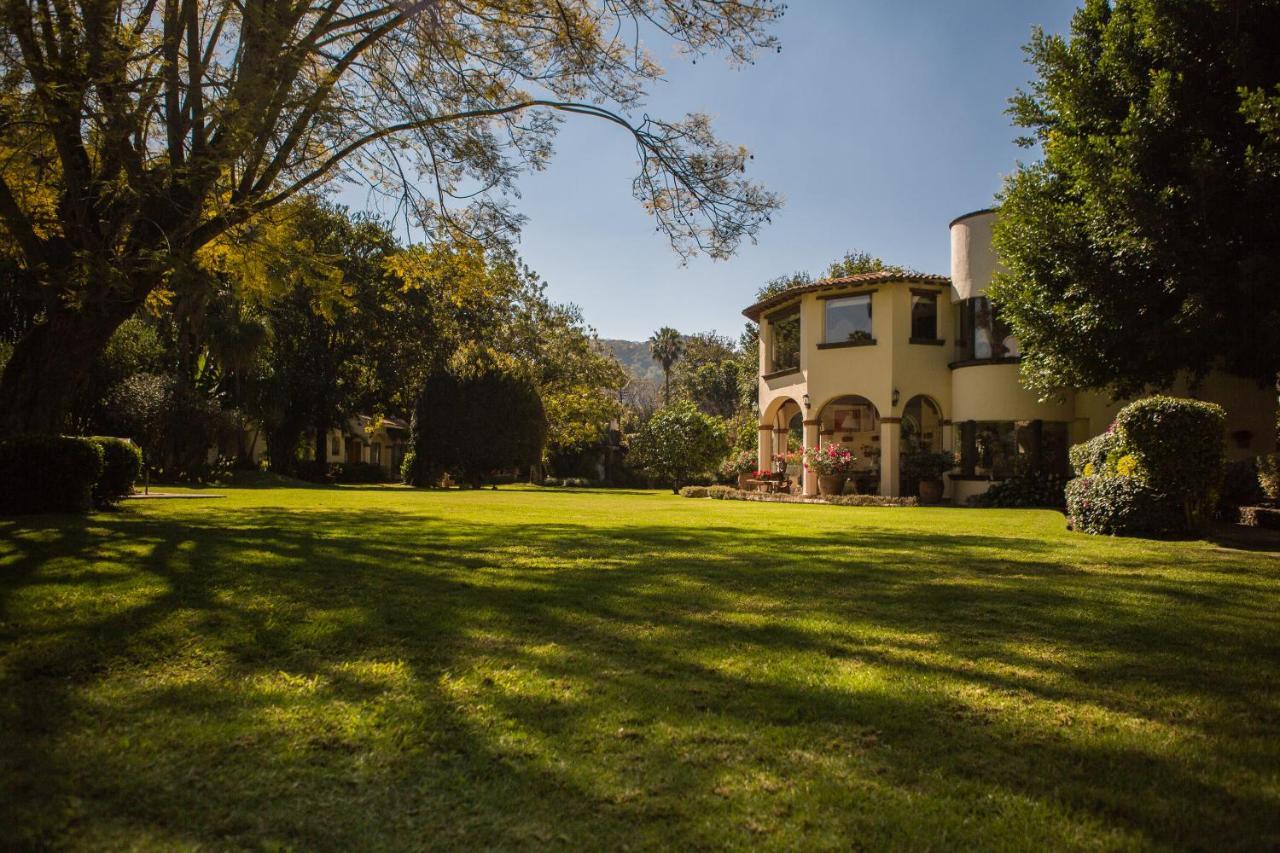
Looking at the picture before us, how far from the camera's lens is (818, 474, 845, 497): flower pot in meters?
23.0

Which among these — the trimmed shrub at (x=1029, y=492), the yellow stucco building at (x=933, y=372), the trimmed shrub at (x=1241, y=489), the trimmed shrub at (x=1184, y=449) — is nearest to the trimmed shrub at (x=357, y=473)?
the yellow stucco building at (x=933, y=372)

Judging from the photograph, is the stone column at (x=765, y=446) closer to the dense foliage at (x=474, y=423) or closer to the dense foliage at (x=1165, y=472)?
the dense foliage at (x=474, y=423)

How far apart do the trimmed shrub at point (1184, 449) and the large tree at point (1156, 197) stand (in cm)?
280

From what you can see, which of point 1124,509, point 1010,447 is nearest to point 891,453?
point 1010,447

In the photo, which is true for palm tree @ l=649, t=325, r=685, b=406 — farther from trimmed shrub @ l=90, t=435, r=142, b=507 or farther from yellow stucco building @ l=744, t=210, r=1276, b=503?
trimmed shrub @ l=90, t=435, r=142, b=507

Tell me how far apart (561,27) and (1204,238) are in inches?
441

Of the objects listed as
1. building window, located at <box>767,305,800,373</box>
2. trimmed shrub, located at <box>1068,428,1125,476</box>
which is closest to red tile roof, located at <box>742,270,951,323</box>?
building window, located at <box>767,305,800,373</box>

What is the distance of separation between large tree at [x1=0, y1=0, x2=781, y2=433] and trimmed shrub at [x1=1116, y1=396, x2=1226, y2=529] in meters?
6.46

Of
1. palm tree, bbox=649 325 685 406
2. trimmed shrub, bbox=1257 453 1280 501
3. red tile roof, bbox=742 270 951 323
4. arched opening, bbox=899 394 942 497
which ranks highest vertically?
palm tree, bbox=649 325 685 406

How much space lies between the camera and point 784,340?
2633 cm

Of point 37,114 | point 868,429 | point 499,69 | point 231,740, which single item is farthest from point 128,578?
point 868,429

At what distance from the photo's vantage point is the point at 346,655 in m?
4.04

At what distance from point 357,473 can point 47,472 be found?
3041 centimetres

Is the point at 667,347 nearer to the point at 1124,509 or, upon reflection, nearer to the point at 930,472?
the point at 930,472
